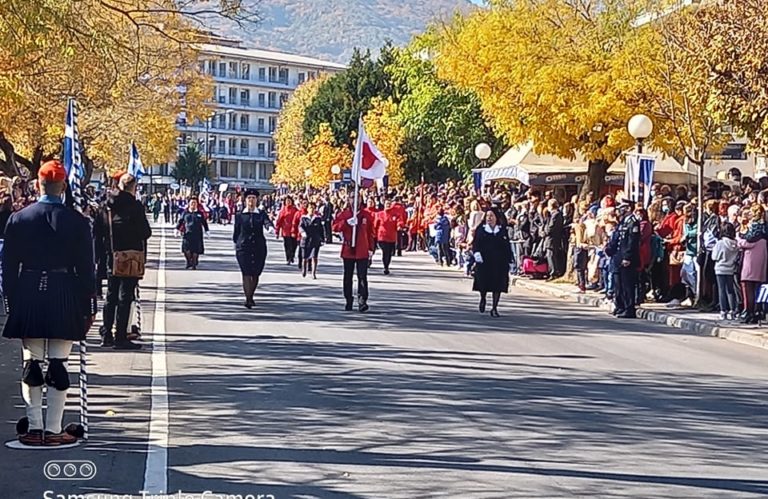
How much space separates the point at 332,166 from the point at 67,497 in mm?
66337

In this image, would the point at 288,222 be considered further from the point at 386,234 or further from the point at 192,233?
the point at 386,234

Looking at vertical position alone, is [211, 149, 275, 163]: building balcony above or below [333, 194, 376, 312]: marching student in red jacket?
above

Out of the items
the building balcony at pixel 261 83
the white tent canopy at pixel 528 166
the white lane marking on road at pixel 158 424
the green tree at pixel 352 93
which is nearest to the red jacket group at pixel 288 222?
the white tent canopy at pixel 528 166

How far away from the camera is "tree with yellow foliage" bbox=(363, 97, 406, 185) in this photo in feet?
205

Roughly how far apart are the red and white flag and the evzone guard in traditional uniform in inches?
540

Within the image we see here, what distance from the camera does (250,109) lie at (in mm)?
153250

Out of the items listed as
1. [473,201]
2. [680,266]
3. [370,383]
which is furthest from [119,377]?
[473,201]

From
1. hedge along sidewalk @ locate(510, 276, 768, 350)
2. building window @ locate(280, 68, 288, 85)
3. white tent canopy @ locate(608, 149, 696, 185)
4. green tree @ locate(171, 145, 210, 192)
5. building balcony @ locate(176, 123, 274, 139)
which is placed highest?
building window @ locate(280, 68, 288, 85)

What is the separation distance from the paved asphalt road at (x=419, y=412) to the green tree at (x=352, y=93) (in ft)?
189

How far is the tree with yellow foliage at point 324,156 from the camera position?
7450 cm

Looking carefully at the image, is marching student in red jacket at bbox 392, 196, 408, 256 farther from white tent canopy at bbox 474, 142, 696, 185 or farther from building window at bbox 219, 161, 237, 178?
building window at bbox 219, 161, 237, 178

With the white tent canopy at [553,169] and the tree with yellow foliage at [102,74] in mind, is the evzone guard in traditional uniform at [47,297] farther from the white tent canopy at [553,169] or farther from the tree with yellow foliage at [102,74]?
the white tent canopy at [553,169]

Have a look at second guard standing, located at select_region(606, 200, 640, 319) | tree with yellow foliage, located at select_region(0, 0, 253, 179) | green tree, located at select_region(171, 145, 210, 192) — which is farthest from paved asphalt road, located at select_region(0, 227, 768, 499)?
green tree, located at select_region(171, 145, 210, 192)

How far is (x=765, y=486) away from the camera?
26.5 feet
